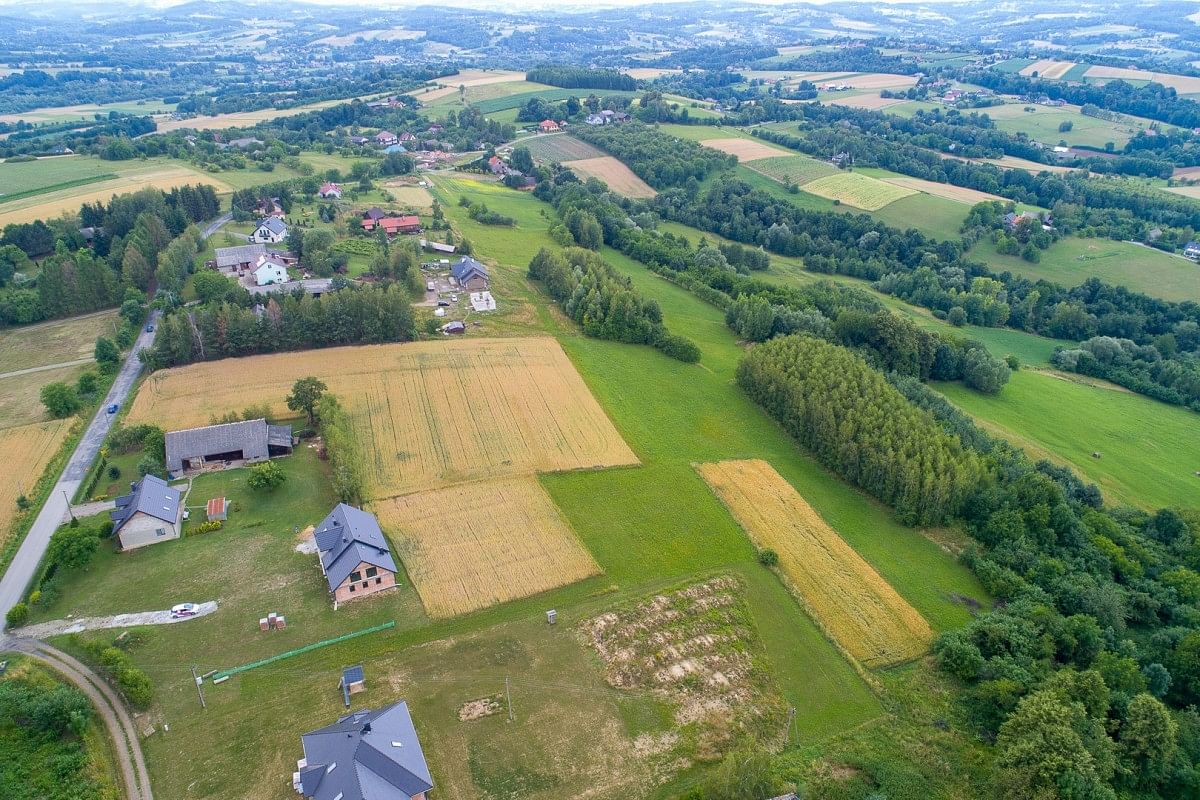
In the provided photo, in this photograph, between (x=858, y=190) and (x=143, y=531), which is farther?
(x=858, y=190)

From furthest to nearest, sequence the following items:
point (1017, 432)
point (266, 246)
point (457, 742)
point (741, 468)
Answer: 1. point (266, 246)
2. point (1017, 432)
3. point (741, 468)
4. point (457, 742)

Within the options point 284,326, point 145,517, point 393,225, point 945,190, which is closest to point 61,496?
point 145,517

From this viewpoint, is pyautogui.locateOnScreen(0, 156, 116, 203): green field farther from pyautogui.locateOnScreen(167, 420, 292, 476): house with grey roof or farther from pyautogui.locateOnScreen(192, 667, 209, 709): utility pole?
pyautogui.locateOnScreen(192, 667, 209, 709): utility pole

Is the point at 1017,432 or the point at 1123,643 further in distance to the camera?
the point at 1017,432

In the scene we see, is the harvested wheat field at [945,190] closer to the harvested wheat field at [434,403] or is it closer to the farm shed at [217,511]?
the harvested wheat field at [434,403]

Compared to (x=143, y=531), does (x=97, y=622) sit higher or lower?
lower

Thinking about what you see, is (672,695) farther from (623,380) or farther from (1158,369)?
(1158,369)

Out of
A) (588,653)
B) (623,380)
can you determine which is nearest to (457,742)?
(588,653)

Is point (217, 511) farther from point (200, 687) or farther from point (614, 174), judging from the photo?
point (614, 174)
